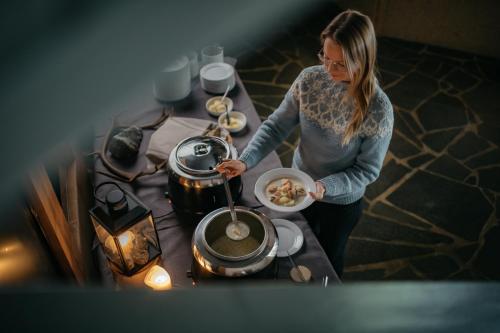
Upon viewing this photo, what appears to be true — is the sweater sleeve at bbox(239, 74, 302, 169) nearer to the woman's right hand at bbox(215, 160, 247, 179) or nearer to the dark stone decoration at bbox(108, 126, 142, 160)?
the woman's right hand at bbox(215, 160, 247, 179)

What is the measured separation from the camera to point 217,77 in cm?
318

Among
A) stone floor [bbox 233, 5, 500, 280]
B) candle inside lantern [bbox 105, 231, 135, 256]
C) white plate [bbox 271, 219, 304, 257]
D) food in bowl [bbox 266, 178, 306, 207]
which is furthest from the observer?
stone floor [bbox 233, 5, 500, 280]

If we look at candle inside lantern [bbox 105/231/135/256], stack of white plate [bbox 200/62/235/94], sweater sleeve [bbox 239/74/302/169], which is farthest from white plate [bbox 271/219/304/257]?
stack of white plate [bbox 200/62/235/94]

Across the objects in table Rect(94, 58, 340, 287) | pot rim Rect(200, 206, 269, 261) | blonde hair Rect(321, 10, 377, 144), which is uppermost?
blonde hair Rect(321, 10, 377, 144)

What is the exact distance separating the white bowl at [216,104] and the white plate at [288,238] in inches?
39.8

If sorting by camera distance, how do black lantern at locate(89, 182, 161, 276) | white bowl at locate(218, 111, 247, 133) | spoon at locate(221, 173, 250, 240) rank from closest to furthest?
black lantern at locate(89, 182, 161, 276) → spoon at locate(221, 173, 250, 240) → white bowl at locate(218, 111, 247, 133)

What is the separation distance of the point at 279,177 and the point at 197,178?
1.82 feet

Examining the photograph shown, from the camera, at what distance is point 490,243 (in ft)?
12.8

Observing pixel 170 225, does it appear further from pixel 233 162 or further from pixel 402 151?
pixel 402 151

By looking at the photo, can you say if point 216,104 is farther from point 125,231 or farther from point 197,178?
point 125,231

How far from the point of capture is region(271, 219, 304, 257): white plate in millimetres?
2172

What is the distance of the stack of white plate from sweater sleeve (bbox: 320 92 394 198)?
3.88 feet

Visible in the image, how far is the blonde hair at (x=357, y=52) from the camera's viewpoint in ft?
6.61

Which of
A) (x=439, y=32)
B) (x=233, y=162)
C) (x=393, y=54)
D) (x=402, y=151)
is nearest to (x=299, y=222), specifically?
(x=233, y=162)
